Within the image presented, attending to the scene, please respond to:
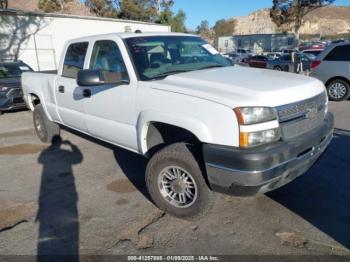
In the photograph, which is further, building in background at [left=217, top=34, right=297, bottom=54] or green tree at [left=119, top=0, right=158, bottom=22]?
building in background at [left=217, top=34, right=297, bottom=54]

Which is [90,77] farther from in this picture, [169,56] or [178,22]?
[178,22]

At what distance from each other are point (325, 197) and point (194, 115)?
198 centimetres

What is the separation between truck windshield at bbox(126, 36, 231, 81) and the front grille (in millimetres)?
1369

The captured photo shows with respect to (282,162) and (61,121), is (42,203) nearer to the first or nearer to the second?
(61,121)

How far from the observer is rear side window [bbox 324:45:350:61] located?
9.78 meters

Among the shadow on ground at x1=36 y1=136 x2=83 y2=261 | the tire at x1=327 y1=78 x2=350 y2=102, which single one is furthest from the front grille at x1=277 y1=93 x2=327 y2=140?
the tire at x1=327 y1=78 x2=350 y2=102

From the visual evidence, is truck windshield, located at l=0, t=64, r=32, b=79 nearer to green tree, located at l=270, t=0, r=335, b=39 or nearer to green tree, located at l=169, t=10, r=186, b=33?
green tree, located at l=169, t=10, r=186, b=33

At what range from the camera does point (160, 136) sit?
12.6 feet

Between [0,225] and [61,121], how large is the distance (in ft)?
7.54

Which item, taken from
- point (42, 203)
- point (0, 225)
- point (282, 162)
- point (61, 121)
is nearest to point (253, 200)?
point (282, 162)

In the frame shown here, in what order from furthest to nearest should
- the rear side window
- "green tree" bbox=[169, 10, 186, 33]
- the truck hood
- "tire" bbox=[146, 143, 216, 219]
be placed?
"green tree" bbox=[169, 10, 186, 33] → the rear side window → "tire" bbox=[146, 143, 216, 219] → the truck hood

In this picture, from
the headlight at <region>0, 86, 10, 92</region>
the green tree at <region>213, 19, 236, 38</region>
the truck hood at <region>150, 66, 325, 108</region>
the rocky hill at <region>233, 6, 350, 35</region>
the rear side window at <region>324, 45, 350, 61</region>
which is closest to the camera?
the truck hood at <region>150, 66, 325, 108</region>

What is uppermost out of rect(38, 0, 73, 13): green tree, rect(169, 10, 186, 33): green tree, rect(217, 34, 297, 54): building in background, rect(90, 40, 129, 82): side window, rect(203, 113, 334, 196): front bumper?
rect(38, 0, 73, 13): green tree

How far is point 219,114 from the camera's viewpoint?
2.95 metres
